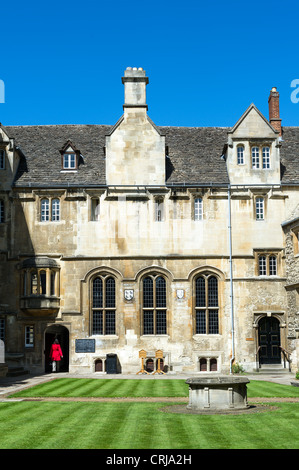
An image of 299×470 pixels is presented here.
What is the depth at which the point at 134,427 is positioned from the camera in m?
14.9

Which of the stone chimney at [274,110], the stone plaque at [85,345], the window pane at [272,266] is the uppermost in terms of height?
the stone chimney at [274,110]

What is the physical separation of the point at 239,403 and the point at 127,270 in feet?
60.5

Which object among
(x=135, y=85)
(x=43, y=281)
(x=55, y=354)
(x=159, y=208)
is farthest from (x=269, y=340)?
(x=135, y=85)

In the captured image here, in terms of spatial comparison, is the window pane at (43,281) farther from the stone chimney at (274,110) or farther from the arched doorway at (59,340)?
the stone chimney at (274,110)

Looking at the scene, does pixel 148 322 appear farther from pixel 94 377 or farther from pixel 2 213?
pixel 2 213

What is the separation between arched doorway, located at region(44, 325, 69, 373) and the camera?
36.5 meters

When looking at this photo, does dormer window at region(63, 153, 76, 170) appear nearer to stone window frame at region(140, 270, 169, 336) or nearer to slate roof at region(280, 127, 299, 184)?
stone window frame at region(140, 270, 169, 336)

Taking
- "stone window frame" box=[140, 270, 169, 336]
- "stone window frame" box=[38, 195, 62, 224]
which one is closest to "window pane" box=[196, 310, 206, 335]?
"stone window frame" box=[140, 270, 169, 336]

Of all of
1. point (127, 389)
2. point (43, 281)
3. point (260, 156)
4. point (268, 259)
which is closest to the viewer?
point (127, 389)

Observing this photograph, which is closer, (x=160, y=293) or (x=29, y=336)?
(x=29, y=336)

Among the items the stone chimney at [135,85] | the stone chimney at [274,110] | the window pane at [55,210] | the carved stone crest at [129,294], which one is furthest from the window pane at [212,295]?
the stone chimney at [274,110]

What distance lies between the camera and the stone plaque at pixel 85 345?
35312mm

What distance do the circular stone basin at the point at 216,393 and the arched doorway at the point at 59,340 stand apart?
19.5m

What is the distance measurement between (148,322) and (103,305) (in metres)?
2.86
